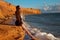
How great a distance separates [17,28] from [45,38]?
15.6 feet

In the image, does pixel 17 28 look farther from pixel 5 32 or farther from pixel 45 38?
pixel 45 38

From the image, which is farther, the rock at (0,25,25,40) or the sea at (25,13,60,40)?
the sea at (25,13,60,40)

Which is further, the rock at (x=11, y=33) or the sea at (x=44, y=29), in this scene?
the sea at (x=44, y=29)

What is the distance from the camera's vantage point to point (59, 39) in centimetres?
1662

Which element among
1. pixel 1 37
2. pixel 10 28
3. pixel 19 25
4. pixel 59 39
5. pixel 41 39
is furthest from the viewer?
pixel 59 39

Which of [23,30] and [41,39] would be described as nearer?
[23,30]

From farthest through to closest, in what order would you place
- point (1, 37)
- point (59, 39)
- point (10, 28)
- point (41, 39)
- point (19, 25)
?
point (59, 39) → point (41, 39) → point (19, 25) → point (10, 28) → point (1, 37)

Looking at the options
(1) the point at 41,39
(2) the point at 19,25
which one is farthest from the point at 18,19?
(1) the point at 41,39

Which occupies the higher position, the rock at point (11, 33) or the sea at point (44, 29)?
the rock at point (11, 33)

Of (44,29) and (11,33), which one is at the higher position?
(11,33)

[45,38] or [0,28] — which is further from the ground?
[0,28]

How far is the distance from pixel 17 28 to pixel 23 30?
1.31ft

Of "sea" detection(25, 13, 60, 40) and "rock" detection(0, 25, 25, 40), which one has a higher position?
"rock" detection(0, 25, 25, 40)

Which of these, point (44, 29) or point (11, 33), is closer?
point (11, 33)
